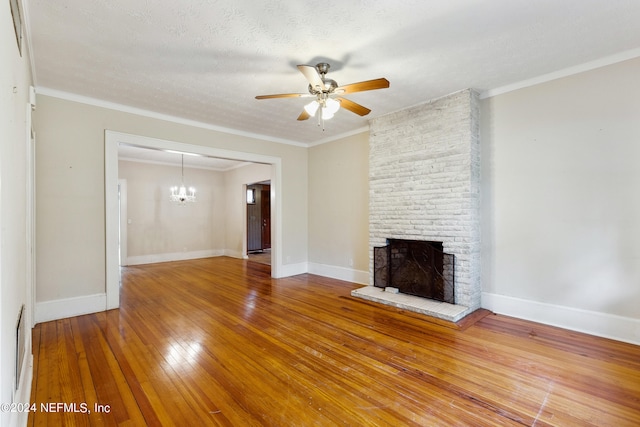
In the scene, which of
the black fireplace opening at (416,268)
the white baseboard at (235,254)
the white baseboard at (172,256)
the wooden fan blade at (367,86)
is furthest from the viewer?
the white baseboard at (235,254)

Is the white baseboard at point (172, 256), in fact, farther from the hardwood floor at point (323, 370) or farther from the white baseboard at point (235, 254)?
the hardwood floor at point (323, 370)

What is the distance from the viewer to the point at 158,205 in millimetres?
8039

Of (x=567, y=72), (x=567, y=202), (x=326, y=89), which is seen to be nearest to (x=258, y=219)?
(x=326, y=89)

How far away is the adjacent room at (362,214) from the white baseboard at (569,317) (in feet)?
0.06

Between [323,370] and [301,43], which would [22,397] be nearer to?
[323,370]

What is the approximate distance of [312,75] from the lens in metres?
2.55

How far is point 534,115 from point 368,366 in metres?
3.41

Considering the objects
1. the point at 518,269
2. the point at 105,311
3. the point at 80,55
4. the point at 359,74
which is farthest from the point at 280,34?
the point at 105,311

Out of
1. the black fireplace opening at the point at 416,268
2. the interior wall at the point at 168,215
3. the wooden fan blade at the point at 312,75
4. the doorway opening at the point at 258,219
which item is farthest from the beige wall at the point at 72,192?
the doorway opening at the point at 258,219

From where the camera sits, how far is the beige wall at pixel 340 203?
533 cm

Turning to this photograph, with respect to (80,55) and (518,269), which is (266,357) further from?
(80,55)

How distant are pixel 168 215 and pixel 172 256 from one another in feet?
3.84

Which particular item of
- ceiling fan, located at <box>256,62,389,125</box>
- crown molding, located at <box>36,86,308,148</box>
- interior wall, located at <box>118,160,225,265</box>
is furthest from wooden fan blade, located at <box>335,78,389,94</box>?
interior wall, located at <box>118,160,225,265</box>

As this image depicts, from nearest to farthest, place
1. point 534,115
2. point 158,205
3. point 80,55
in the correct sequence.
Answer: point 80,55, point 534,115, point 158,205
